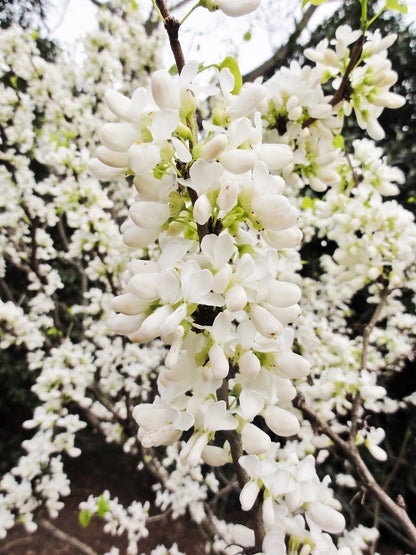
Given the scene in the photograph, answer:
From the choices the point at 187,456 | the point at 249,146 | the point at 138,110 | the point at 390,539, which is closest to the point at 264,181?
the point at 249,146

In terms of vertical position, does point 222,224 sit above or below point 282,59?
below

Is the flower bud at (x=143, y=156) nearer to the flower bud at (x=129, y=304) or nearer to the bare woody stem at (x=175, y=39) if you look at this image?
the bare woody stem at (x=175, y=39)

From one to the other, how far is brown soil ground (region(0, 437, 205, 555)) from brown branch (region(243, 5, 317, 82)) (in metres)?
4.69

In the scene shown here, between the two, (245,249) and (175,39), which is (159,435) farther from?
(175,39)

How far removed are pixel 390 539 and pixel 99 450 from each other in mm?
3141

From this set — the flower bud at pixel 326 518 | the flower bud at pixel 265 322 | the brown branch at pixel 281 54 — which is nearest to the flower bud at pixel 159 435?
the flower bud at pixel 265 322

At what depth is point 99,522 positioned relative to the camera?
3465mm

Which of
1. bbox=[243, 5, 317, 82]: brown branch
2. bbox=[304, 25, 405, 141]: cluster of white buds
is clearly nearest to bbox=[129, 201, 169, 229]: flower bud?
bbox=[304, 25, 405, 141]: cluster of white buds

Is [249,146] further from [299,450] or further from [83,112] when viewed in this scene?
[83,112]

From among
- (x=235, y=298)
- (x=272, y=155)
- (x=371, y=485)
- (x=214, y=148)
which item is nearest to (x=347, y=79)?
(x=272, y=155)

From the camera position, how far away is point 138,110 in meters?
0.50

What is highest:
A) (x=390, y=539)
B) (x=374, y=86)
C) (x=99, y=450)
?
(x=374, y=86)

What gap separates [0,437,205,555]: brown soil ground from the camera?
3.18 meters

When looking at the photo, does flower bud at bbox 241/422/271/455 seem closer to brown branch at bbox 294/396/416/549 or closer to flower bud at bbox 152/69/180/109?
flower bud at bbox 152/69/180/109
